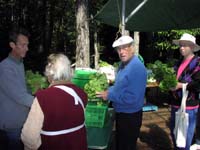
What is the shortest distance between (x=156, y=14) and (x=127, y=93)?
3.51m

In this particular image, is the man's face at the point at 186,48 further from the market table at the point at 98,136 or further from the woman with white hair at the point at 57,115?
the woman with white hair at the point at 57,115

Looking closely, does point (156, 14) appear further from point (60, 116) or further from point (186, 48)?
point (60, 116)

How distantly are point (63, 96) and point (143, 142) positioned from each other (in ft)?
12.6

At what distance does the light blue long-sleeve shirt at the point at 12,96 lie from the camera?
3260 millimetres

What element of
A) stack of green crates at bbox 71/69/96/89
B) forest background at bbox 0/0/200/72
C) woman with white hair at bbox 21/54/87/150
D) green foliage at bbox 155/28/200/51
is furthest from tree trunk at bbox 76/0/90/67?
woman with white hair at bbox 21/54/87/150

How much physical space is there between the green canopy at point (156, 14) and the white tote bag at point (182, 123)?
224 cm

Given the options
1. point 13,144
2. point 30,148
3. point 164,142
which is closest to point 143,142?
point 164,142

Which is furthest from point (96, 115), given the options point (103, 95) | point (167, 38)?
point (167, 38)

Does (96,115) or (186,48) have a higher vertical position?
(186,48)

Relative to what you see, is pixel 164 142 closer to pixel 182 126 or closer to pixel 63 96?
pixel 182 126

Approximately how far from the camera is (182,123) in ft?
15.6

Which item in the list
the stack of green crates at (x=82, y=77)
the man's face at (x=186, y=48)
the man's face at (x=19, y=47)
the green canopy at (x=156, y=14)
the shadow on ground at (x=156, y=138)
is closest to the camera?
the man's face at (x=19, y=47)

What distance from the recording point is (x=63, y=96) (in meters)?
2.85

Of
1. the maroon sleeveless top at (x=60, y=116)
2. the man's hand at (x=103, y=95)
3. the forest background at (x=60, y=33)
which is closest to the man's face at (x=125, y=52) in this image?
the man's hand at (x=103, y=95)
